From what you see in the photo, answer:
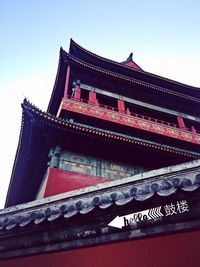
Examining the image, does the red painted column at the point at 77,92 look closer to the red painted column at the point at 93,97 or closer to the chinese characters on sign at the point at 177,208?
the red painted column at the point at 93,97

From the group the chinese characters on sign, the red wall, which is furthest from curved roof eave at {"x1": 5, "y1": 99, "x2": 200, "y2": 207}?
the chinese characters on sign

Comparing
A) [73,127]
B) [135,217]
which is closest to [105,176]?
[73,127]

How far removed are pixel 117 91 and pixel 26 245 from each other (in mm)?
9338

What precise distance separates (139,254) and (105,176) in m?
5.14

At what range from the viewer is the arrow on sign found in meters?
2.85

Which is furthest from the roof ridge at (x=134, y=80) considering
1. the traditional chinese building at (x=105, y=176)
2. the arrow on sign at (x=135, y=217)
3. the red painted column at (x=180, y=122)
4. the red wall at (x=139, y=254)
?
the red wall at (x=139, y=254)

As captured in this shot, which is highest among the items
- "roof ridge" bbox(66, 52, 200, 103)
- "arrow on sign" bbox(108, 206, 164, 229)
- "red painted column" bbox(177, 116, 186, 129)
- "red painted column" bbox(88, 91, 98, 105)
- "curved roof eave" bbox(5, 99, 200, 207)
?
"roof ridge" bbox(66, 52, 200, 103)

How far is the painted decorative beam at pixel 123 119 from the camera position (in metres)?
9.00

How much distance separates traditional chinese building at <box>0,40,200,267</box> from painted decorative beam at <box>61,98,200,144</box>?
46 mm

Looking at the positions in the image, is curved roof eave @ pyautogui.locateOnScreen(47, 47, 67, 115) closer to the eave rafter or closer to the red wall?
the eave rafter

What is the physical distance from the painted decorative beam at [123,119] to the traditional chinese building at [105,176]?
46 millimetres

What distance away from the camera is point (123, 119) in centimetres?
962

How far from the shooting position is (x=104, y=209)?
9.97 ft

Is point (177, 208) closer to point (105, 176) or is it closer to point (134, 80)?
point (105, 176)
